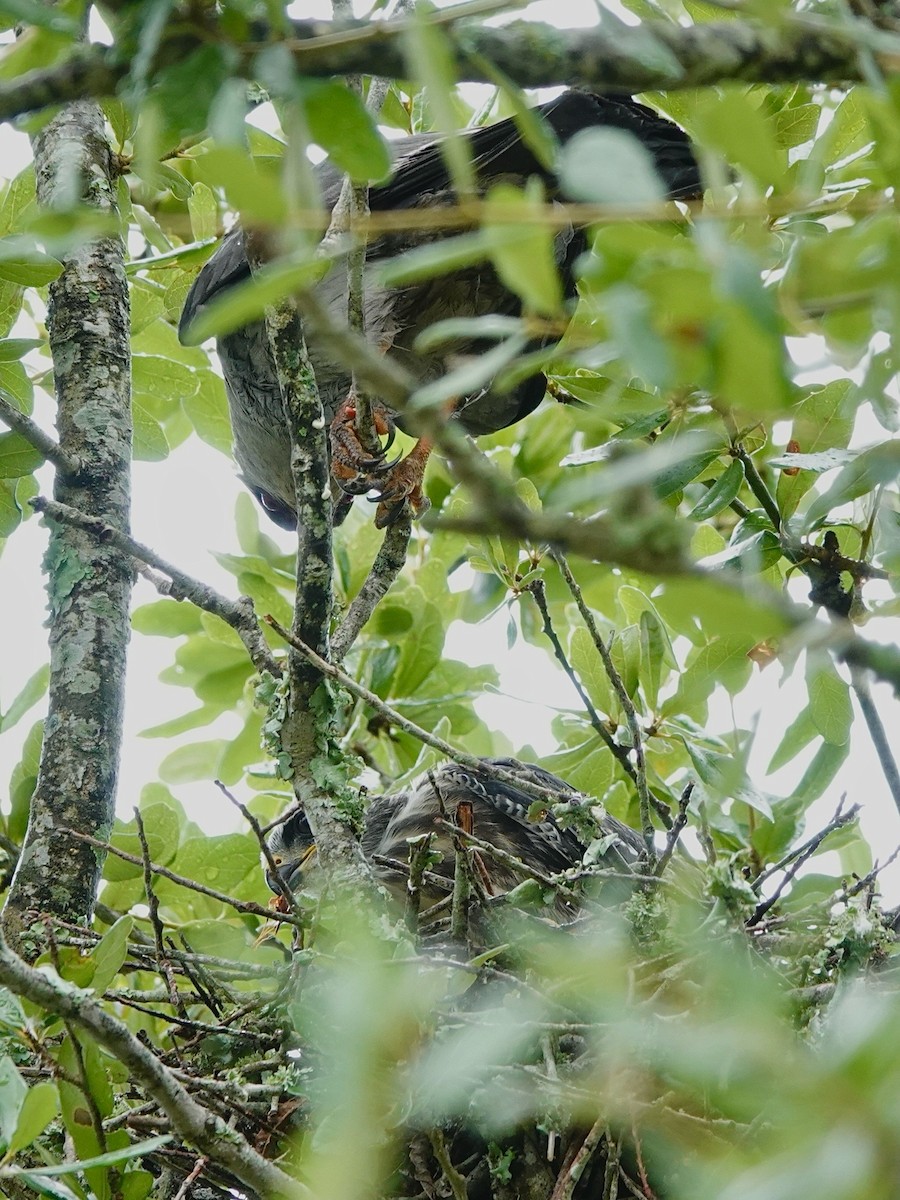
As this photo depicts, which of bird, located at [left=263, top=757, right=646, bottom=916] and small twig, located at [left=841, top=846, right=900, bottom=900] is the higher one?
bird, located at [left=263, top=757, right=646, bottom=916]

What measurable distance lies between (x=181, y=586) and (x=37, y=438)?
0.34 m

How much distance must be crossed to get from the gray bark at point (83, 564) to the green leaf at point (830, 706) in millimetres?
1110

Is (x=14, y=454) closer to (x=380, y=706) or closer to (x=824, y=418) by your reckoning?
(x=380, y=706)

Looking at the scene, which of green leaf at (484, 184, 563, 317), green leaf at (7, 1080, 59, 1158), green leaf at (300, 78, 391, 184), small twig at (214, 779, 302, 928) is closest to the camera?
green leaf at (484, 184, 563, 317)

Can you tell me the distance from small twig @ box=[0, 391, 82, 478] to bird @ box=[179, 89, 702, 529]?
536mm

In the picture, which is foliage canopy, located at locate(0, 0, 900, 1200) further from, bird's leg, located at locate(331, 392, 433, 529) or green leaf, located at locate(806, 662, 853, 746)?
bird's leg, located at locate(331, 392, 433, 529)

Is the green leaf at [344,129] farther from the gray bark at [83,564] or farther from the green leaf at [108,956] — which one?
the gray bark at [83,564]

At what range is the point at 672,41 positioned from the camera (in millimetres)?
960

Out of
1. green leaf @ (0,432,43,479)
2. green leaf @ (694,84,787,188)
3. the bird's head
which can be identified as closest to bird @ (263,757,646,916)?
the bird's head

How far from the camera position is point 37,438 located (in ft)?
6.23

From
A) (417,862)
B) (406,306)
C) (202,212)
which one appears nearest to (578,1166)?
(417,862)

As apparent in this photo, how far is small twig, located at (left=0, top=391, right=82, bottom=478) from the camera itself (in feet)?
6.08

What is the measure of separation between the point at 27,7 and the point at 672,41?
1.66ft

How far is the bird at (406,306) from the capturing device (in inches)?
90.0
